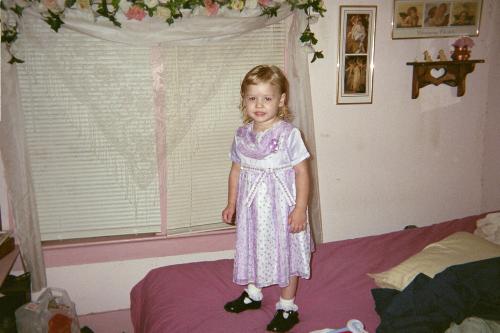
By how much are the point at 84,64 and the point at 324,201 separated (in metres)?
1.79

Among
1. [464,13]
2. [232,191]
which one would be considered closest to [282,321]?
[232,191]

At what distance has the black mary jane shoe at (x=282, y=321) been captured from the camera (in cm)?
168

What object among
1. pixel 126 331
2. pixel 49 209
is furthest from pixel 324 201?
pixel 49 209

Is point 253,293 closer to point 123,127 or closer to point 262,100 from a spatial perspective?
point 262,100

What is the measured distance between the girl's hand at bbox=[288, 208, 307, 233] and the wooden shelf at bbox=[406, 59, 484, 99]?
154cm

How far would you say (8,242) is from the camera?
2252mm

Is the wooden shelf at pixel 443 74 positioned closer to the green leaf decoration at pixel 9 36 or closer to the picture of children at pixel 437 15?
the picture of children at pixel 437 15

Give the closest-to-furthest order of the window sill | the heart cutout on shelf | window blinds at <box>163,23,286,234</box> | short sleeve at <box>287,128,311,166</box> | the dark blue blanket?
the dark blue blanket
short sleeve at <box>287,128,311,166</box>
window blinds at <box>163,23,286,234</box>
the window sill
the heart cutout on shelf

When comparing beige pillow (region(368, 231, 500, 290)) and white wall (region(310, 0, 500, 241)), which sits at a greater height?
white wall (region(310, 0, 500, 241))

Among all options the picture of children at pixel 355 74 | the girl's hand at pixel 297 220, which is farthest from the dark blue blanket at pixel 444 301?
the picture of children at pixel 355 74

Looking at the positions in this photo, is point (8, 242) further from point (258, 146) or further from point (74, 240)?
point (258, 146)

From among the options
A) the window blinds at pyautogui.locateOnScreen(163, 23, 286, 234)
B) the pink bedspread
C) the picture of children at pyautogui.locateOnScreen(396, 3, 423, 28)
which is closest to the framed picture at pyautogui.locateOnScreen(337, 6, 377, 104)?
the picture of children at pyautogui.locateOnScreen(396, 3, 423, 28)

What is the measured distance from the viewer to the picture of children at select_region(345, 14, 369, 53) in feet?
8.53

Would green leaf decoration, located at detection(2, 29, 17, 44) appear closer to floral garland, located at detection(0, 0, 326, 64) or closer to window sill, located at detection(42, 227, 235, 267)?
floral garland, located at detection(0, 0, 326, 64)
